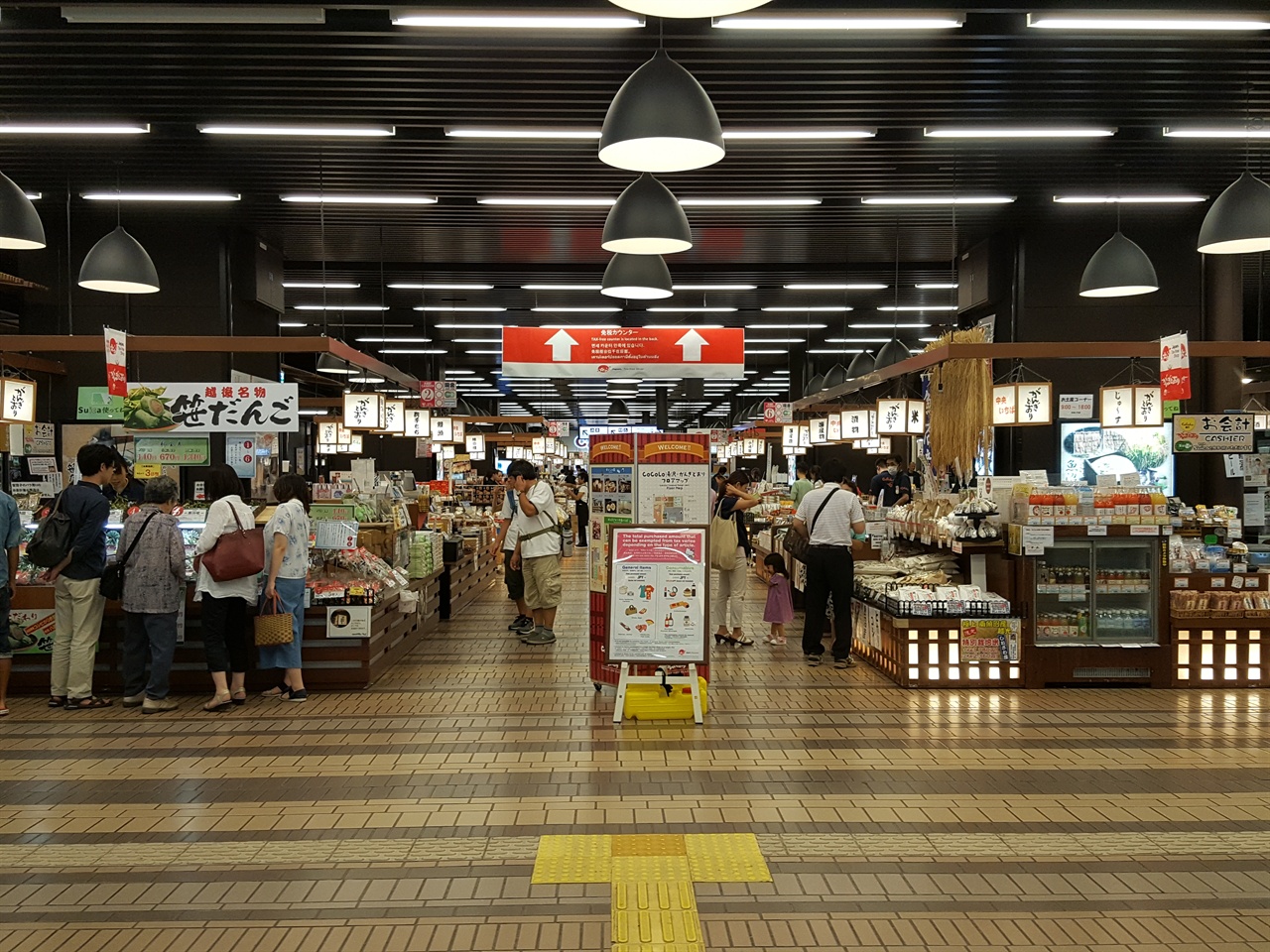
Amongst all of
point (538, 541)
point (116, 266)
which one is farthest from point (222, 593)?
point (538, 541)

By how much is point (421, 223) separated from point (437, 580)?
432 cm

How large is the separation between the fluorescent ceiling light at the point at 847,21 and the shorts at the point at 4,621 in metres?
6.37

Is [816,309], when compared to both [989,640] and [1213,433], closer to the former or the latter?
[1213,433]

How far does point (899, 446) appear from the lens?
2477 cm

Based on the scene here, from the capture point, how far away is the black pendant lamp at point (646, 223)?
589 cm

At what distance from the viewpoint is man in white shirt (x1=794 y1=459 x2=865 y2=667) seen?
8.88 metres

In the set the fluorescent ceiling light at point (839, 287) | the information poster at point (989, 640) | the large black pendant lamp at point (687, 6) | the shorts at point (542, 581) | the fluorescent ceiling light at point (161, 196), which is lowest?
the information poster at point (989, 640)

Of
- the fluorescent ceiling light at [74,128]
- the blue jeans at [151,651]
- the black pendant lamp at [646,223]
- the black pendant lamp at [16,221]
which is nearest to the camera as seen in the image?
the black pendant lamp at [646,223]

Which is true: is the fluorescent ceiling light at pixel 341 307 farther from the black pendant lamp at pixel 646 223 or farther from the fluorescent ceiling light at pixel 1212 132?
the fluorescent ceiling light at pixel 1212 132

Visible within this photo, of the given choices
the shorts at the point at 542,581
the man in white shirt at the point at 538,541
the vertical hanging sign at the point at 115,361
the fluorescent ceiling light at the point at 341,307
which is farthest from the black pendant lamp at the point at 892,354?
the vertical hanging sign at the point at 115,361

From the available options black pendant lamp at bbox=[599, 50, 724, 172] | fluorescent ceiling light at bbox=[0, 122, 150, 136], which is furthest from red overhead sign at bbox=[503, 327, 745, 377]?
black pendant lamp at bbox=[599, 50, 724, 172]

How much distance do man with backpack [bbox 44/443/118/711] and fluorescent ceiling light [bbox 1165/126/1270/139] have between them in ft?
30.1

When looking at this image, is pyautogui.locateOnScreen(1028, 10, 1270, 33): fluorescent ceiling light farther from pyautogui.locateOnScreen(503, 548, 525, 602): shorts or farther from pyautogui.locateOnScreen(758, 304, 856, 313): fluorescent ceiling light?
pyautogui.locateOnScreen(758, 304, 856, 313): fluorescent ceiling light

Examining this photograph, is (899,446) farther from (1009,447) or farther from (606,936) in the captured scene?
(606,936)
